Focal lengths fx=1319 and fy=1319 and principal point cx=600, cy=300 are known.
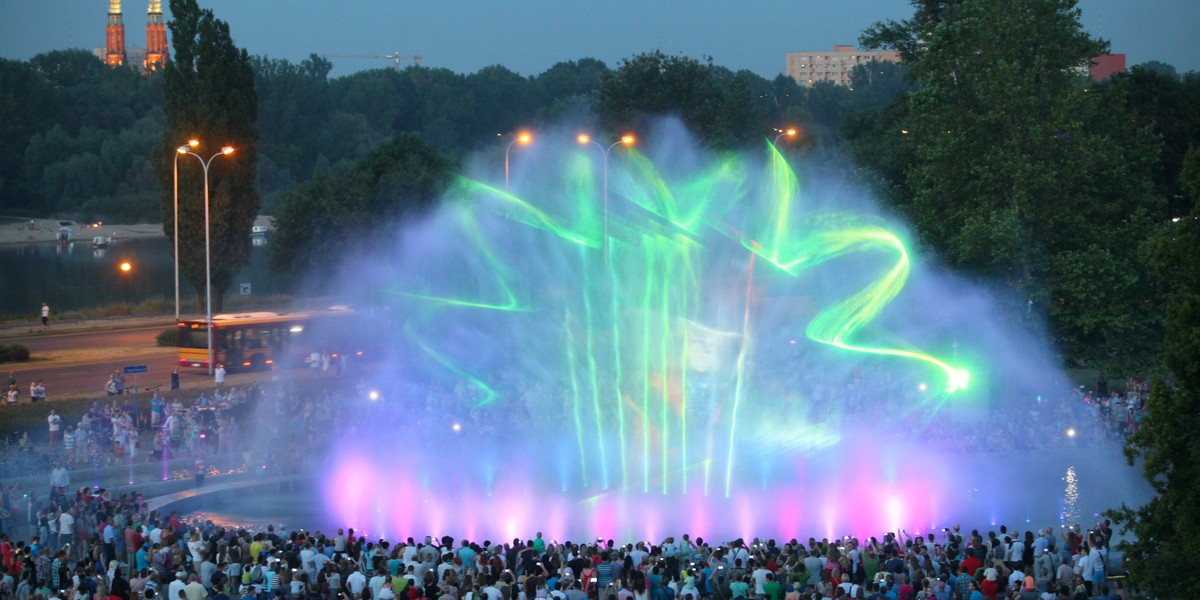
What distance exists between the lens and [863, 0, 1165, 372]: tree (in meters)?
33.0

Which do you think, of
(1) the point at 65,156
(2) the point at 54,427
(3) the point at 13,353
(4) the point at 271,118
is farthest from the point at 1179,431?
(4) the point at 271,118

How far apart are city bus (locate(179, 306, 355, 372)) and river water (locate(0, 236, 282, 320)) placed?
17508 mm

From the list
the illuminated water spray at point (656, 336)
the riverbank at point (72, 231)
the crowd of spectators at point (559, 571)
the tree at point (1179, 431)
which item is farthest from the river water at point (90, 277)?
the tree at point (1179, 431)

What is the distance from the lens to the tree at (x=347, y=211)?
5328 centimetres

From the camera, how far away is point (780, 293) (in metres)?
37.6

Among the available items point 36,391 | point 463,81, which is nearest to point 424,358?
point 36,391

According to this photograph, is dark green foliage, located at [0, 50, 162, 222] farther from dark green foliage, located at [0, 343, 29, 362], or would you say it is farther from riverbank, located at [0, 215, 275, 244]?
dark green foliage, located at [0, 343, 29, 362]

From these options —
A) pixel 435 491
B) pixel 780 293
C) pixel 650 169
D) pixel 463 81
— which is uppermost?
pixel 463 81

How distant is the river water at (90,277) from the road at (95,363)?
9.39 meters

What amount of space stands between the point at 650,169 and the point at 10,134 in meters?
100.0

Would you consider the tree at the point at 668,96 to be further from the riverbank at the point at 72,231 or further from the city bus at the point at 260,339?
the riverbank at the point at 72,231

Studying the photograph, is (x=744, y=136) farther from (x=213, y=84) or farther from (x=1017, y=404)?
(x=1017, y=404)

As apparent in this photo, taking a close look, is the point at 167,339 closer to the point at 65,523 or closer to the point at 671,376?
the point at 671,376

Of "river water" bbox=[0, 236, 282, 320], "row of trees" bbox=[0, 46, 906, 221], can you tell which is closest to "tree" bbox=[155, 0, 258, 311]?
"river water" bbox=[0, 236, 282, 320]
